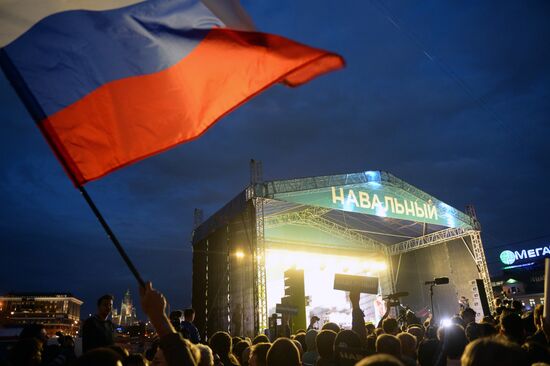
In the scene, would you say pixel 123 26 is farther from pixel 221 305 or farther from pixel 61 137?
pixel 221 305

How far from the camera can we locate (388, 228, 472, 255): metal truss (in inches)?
742

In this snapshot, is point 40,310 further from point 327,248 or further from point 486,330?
point 486,330

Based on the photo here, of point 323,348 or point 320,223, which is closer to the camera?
point 323,348

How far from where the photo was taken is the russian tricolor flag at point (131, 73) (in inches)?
109

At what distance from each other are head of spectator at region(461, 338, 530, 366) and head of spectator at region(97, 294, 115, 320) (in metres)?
4.50

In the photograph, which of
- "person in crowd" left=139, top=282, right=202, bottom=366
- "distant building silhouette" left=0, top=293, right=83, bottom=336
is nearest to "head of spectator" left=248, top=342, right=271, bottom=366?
"person in crowd" left=139, top=282, right=202, bottom=366

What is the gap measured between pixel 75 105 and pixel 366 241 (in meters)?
20.6

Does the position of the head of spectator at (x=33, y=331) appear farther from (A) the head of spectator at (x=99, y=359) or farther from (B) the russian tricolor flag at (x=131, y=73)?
(A) the head of spectator at (x=99, y=359)

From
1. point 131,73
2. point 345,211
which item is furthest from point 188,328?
point 345,211

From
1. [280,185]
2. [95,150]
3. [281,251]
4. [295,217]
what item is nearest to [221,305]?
[281,251]

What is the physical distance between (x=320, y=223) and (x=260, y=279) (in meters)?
7.86

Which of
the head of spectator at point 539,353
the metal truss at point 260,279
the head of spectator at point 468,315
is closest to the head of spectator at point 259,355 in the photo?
the head of spectator at point 539,353

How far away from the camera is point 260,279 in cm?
1264

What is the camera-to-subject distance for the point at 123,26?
305cm
